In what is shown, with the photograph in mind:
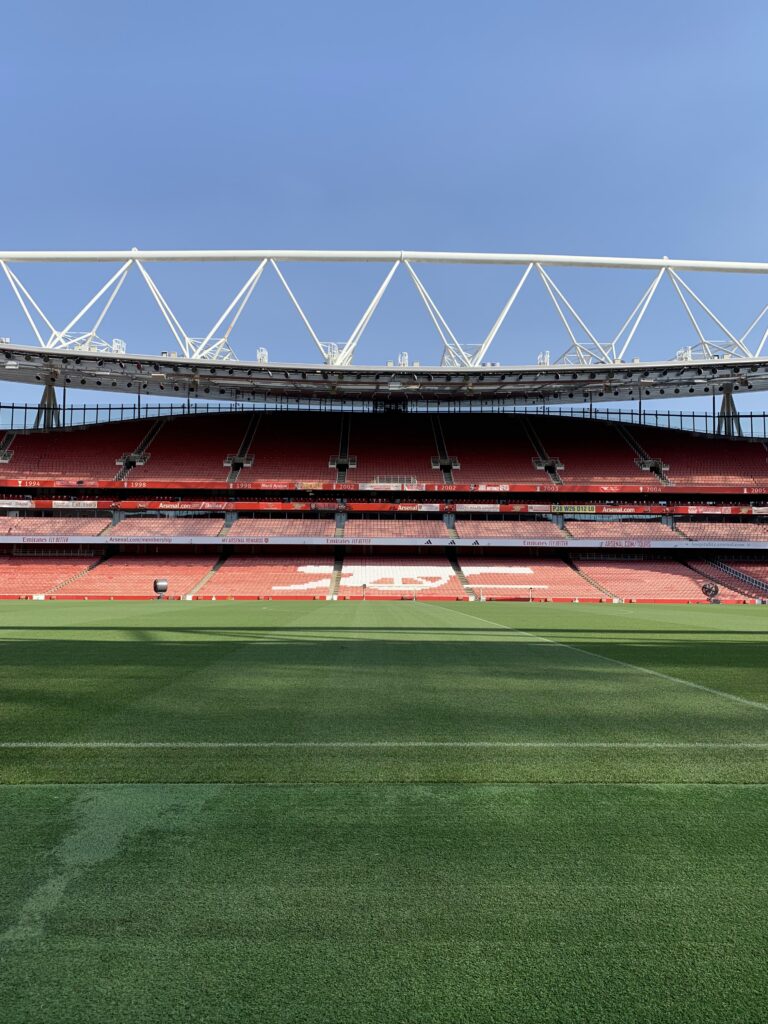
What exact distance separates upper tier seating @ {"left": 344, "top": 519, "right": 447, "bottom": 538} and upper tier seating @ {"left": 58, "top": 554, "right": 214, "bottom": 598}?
12.3 metres

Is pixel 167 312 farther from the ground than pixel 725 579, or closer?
farther from the ground

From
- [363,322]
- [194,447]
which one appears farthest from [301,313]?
[194,447]

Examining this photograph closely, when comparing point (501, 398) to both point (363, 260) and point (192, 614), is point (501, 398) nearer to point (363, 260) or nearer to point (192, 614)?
point (363, 260)

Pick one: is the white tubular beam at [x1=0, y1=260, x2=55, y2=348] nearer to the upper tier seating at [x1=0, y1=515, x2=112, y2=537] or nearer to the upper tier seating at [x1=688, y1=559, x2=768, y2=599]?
the upper tier seating at [x1=0, y1=515, x2=112, y2=537]

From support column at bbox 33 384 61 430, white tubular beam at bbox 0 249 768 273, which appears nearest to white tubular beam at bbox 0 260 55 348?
white tubular beam at bbox 0 249 768 273

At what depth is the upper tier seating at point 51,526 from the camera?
51.4 m

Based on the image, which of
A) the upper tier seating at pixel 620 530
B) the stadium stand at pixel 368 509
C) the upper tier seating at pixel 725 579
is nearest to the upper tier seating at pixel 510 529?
Answer: the stadium stand at pixel 368 509

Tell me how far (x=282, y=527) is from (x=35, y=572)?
19.3 metres

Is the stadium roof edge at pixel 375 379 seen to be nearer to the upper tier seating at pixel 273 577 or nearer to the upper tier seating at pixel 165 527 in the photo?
the upper tier seating at pixel 165 527

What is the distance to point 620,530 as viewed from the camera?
2121 inches

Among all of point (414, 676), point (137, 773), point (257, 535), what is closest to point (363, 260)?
point (257, 535)

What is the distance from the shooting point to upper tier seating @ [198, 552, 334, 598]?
1746 inches

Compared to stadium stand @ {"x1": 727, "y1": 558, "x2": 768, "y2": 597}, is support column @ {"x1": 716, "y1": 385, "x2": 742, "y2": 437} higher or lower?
higher

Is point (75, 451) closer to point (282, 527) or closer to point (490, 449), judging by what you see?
point (282, 527)
